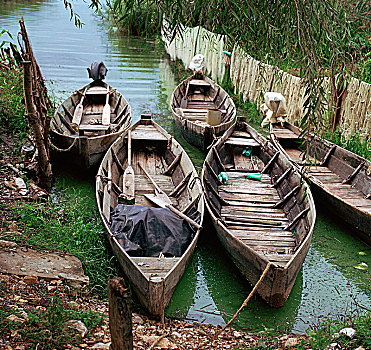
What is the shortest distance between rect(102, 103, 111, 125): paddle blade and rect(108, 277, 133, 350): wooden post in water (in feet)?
25.6

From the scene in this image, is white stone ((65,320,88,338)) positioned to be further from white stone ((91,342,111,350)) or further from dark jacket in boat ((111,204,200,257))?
dark jacket in boat ((111,204,200,257))

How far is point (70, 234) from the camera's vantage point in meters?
5.93

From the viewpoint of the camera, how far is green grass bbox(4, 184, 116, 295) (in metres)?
5.37

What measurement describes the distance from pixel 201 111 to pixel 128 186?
5.40 m

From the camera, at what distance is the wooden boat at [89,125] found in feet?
27.6

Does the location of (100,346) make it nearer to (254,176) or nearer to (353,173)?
(254,176)

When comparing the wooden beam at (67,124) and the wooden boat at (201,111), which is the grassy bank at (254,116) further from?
the wooden beam at (67,124)

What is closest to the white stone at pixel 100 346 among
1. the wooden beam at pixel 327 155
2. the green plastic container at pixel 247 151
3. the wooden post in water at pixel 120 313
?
the wooden post in water at pixel 120 313

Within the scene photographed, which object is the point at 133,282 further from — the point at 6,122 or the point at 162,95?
the point at 162,95

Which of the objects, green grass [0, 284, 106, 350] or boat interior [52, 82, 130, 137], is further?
boat interior [52, 82, 130, 137]

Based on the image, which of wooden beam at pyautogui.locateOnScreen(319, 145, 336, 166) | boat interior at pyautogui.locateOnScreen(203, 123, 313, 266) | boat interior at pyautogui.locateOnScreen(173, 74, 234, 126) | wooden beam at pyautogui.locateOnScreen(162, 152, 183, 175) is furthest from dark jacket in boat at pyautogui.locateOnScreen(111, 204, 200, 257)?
boat interior at pyautogui.locateOnScreen(173, 74, 234, 126)

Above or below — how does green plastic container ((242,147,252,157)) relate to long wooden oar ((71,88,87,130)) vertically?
below

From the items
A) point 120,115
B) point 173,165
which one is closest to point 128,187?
point 173,165

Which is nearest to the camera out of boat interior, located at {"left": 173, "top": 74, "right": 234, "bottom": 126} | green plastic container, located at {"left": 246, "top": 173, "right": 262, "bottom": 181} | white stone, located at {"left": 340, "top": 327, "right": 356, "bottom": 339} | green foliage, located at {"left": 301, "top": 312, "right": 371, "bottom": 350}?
green foliage, located at {"left": 301, "top": 312, "right": 371, "bottom": 350}
